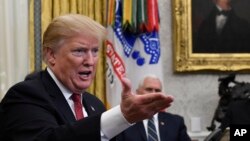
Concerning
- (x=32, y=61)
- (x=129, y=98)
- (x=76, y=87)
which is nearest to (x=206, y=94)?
(x=32, y=61)

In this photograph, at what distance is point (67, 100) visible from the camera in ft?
7.16

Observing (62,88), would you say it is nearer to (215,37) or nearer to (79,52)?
(79,52)

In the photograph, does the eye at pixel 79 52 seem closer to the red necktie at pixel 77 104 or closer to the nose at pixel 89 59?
the nose at pixel 89 59

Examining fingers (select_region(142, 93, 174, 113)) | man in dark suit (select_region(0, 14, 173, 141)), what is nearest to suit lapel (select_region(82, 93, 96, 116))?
man in dark suit (select_region(0, 14, 173, 141))

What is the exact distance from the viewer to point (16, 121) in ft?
6.29

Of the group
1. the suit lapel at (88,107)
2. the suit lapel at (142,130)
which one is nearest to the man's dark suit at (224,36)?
the suit lapel at (142,130)

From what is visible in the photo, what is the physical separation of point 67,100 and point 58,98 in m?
0.06

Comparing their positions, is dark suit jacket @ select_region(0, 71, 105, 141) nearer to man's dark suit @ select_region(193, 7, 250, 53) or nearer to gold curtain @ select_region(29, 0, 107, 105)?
gold curtain @ select_region(29, 0, 107, 105)

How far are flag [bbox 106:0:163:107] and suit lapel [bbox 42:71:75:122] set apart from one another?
10.4 ft

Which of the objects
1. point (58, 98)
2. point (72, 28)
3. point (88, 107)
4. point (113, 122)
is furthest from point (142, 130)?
point (113, 122)

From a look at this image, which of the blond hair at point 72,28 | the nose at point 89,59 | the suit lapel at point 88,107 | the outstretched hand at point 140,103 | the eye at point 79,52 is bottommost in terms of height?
the suit lapel at point 88,107

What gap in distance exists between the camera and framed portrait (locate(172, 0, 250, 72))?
236 inches

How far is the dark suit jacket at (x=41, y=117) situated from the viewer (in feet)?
5.87

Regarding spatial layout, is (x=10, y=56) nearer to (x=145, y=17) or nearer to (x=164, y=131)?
(x=145, y=17)
